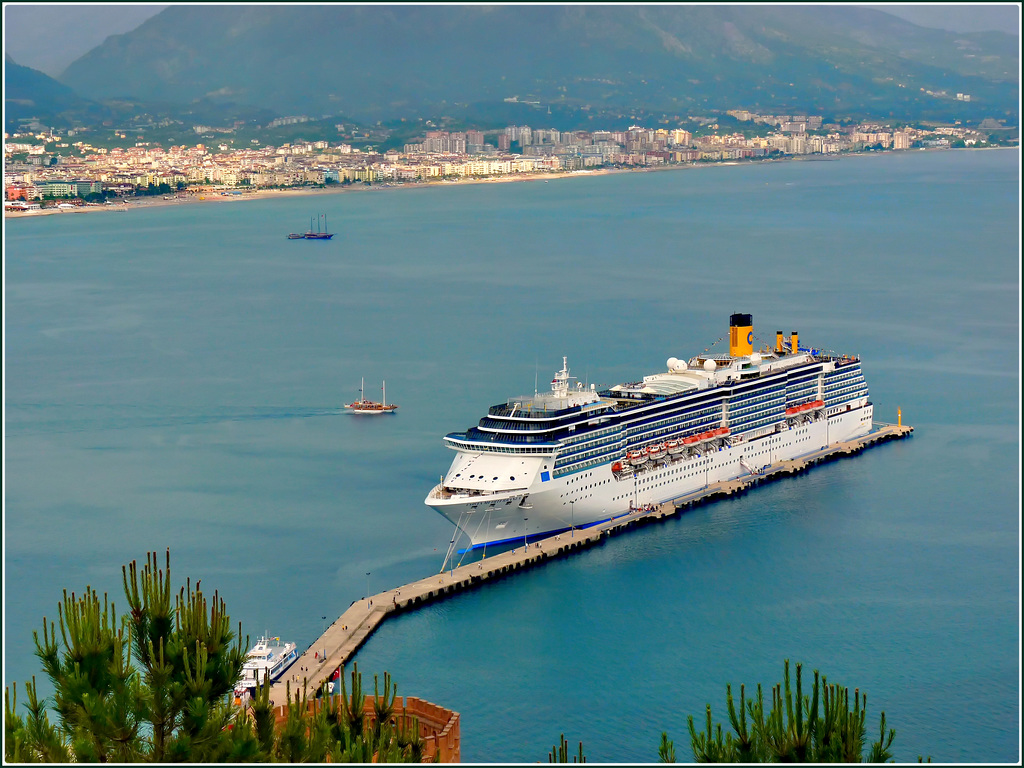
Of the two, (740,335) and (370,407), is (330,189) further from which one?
(740,335)

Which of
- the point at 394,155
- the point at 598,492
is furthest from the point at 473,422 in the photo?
the point at 394,155

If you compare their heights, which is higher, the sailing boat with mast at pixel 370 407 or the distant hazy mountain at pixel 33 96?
the distant hazy mountain at pixel 33 96

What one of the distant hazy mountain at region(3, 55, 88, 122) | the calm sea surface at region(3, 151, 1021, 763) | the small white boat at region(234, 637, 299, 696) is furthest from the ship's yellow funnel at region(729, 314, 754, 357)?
the distant hazy mountain at region(3, 55, 88, 122)

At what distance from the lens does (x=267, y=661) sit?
13586 mm

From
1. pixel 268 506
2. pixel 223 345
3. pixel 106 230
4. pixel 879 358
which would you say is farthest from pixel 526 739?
pixel 106 230

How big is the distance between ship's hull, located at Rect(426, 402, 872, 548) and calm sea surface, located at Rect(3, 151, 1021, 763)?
484 mm

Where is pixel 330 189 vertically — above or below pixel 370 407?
above

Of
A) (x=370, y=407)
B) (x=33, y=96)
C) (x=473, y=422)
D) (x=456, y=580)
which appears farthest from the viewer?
(x=33, y=96)

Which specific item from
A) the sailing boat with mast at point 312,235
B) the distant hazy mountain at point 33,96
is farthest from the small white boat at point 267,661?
the distant hazy mountain at point 33,96

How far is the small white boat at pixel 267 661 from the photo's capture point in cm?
1330

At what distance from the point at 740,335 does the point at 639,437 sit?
366 cm

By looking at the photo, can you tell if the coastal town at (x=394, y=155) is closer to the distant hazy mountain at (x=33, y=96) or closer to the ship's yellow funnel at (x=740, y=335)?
the distant hazy mountain at (x=33, y=96)

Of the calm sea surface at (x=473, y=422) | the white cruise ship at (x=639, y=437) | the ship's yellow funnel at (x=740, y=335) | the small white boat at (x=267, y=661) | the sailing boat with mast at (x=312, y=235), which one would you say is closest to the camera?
the small white boat at (x=267, y=661)

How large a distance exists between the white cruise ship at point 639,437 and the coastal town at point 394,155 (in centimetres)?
5517
